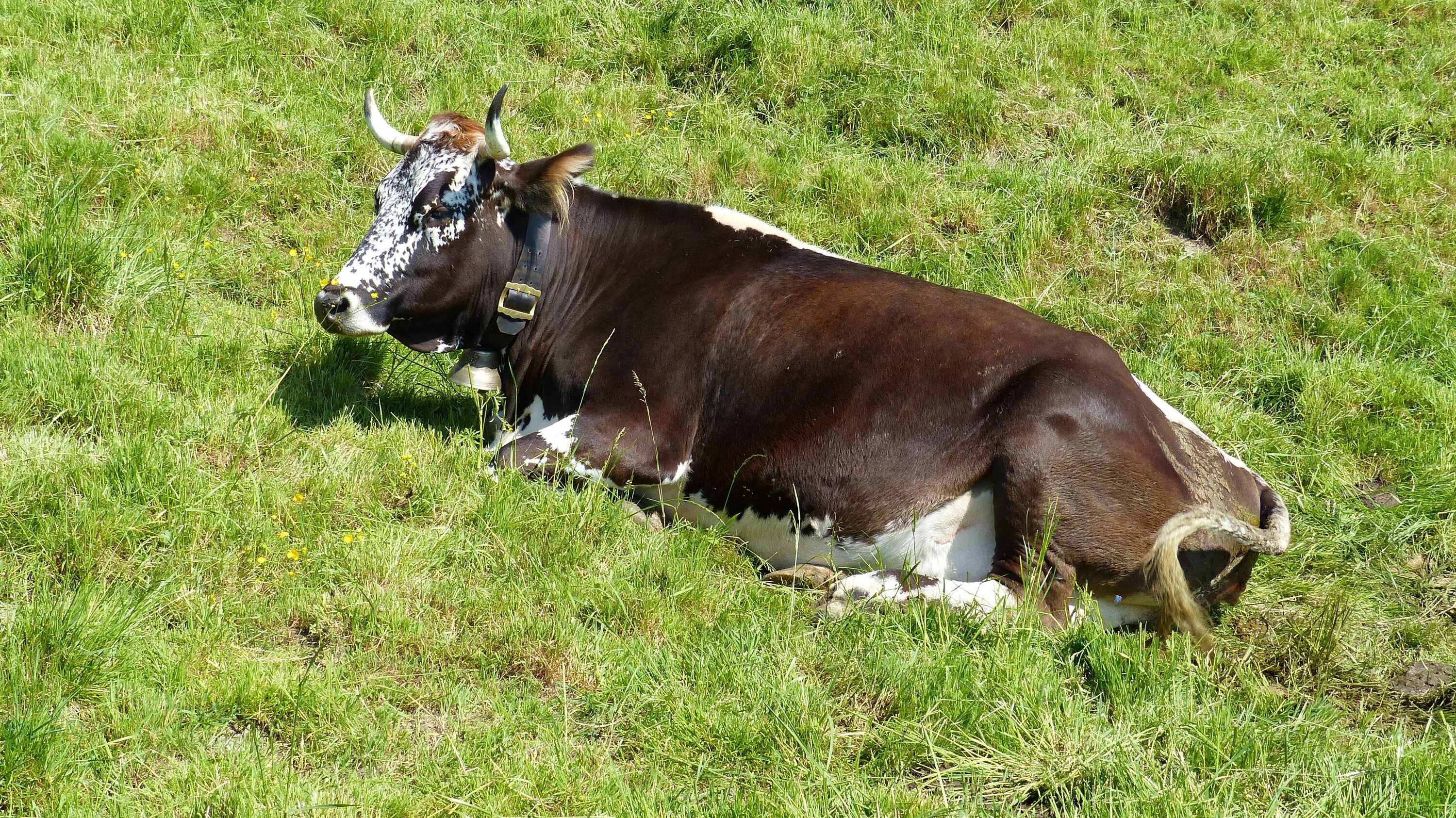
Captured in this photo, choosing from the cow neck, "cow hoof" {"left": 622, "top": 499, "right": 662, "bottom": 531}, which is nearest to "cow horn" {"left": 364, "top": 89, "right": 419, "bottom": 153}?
the cow neck

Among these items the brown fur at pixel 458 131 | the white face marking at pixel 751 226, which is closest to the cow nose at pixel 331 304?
the brown fur at pixel 458 131

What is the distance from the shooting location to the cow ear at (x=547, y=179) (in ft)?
19.6

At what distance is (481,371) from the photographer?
20.8ft

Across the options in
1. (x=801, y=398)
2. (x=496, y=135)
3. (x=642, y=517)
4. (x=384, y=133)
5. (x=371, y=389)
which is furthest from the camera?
(x=384, y=133)

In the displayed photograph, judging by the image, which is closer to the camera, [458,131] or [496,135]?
[496,135]

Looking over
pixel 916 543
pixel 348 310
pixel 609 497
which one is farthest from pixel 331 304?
pixel 916 543

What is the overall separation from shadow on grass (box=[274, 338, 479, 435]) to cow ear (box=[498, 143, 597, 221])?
1063mm

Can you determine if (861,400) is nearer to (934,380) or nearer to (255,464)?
(934,380)

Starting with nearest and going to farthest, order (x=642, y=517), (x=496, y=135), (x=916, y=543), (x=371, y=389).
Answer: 1. (x=916, y=543)
2. (x=642, y=517)
3. (x=496, y=135)
4. (x=371, y=389)

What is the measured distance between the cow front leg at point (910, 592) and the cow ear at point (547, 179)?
93.1 inches

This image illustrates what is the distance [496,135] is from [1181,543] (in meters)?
3.50

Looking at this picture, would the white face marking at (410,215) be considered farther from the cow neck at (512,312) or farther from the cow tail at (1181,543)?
the cow tail at (1181,543)

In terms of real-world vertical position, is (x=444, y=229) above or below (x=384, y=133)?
below

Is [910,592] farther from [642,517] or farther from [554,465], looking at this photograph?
[554,465]
